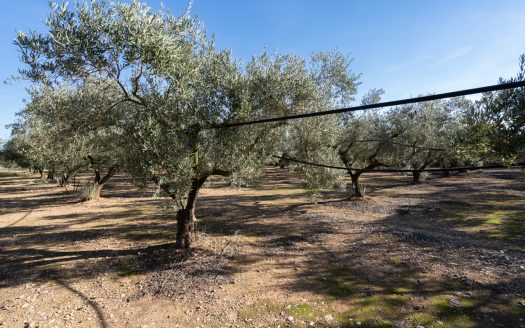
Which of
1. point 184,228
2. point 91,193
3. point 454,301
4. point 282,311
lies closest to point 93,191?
point 91,193

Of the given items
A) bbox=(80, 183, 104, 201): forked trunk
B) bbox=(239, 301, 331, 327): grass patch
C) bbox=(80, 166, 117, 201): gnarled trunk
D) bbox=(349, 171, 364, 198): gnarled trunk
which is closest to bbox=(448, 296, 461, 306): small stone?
bbox=(239, 301, 331, 327): grass patch

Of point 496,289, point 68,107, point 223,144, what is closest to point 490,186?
point 496,289

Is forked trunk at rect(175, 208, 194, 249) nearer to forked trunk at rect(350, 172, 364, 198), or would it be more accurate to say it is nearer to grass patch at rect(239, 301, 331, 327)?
grass patch at rect(239, 301, 331, 327)

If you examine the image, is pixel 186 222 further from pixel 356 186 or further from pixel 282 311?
pixel 356 186

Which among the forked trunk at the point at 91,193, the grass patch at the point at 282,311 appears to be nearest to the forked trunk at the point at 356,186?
the grass patch at the point at 282,311

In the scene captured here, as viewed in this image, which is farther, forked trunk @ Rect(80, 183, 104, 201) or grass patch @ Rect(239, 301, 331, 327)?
forked trunk @ Rect(80, 183, 104, 201)

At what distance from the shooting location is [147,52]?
8.74 m

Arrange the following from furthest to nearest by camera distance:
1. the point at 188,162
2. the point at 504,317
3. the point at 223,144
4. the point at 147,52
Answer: the point at 223,144
the point at 188,162
the point at 147,52
the point at 504,317

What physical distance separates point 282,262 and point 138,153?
22.8 ft

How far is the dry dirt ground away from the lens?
27.5ft

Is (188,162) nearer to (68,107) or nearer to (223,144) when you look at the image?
(223,144)

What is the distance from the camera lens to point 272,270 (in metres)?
11.4

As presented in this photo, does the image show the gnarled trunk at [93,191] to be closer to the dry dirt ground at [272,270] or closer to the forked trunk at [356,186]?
the dry dirt ground at [272,270]

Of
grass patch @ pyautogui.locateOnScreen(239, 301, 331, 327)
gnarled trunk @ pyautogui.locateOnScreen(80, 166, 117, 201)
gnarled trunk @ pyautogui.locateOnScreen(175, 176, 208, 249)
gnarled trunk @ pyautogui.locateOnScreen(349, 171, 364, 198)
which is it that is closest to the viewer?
grass patch @ pyautogui.locateOnScreen(239, 301, 331, 327)
